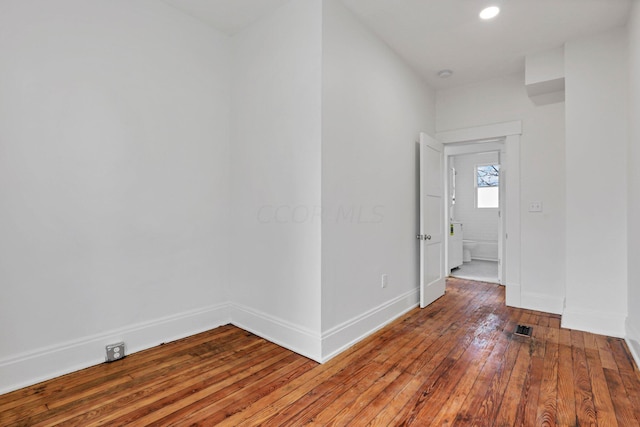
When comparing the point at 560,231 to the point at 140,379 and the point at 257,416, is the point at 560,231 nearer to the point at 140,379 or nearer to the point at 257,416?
the point at 257,416

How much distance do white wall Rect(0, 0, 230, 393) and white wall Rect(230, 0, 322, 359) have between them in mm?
263

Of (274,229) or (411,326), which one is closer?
(274,229)

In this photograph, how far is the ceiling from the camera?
266 centimetres

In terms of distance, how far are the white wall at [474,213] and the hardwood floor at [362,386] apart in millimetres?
4989

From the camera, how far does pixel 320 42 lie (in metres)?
2.42

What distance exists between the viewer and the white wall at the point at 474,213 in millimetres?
7648

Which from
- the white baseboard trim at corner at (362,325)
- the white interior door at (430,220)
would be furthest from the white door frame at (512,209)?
the white baseboard trim at corner at (362,325)

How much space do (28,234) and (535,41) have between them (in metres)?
4.58

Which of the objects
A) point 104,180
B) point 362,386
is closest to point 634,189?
point 362,386

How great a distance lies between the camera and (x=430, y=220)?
391 cm

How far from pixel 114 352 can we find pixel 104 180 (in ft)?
4.21

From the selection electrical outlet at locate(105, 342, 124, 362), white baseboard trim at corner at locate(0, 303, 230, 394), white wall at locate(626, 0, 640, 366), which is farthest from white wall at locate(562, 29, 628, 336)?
electrical outlet at locate(105, 342, 124, 362)

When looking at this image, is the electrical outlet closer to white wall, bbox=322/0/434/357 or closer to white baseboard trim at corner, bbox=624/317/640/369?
white wall, bbox=322/0/434/357

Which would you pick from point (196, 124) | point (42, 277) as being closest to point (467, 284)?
point (196, 124)
